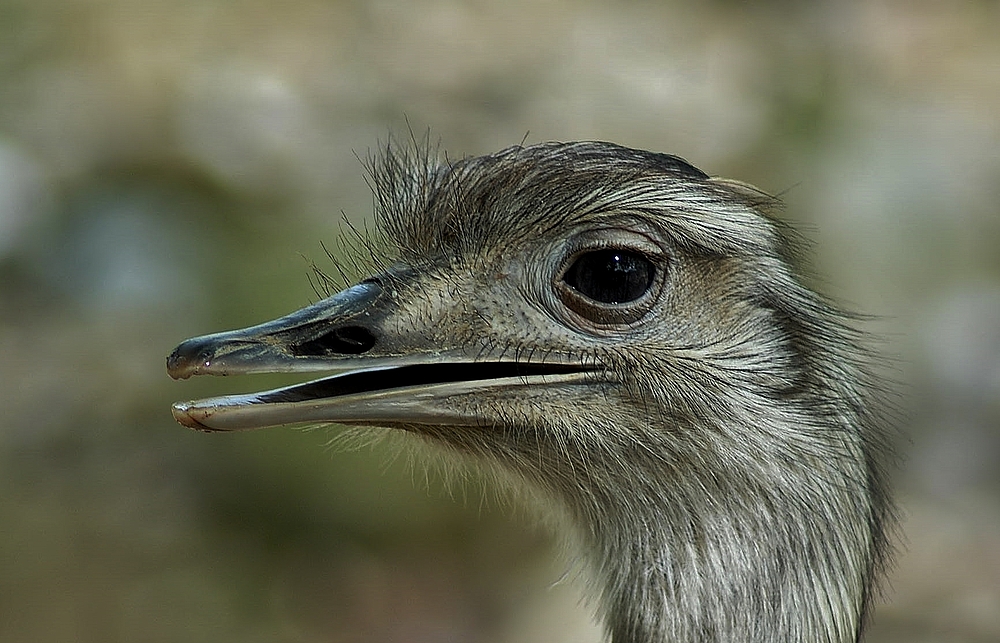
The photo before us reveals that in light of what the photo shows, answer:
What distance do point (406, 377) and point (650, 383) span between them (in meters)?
0.41

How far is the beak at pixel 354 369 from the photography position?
207cm

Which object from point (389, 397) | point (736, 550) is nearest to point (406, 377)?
point (389, 397)

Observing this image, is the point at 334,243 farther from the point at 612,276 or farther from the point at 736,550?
the point at 736,550

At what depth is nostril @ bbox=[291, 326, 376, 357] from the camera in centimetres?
215

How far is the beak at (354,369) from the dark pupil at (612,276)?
0.13m

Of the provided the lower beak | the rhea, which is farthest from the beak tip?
the rhea

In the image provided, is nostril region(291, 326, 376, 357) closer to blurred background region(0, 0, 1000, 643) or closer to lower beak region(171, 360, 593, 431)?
lower beak region(171, 360, 593, 431)

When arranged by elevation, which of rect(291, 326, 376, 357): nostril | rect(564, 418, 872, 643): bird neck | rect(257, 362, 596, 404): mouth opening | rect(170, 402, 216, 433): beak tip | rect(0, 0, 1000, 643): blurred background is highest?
rect(0, 0, 1000, 643): blurred background

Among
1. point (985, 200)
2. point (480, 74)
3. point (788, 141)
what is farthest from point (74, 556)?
point (985, 200)

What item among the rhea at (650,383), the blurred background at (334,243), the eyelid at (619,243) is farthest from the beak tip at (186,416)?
the blurred background at (334,243)

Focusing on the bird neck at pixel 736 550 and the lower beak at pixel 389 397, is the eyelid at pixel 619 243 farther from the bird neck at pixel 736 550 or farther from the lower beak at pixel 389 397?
the bird neck at pixel 736 550

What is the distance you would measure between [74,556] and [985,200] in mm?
5118

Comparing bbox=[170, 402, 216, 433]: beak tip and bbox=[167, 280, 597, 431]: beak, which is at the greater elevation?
bbox=[167, 280, 597, 431]: beak

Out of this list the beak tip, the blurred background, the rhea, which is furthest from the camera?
the blurred background
